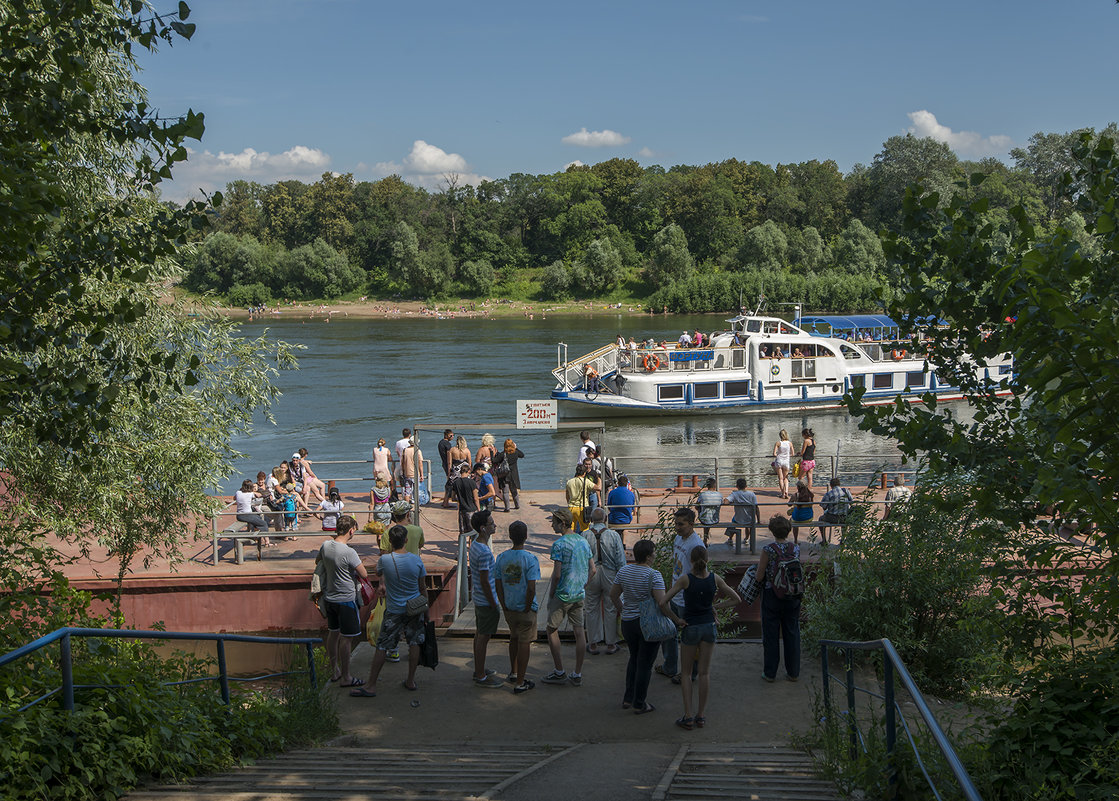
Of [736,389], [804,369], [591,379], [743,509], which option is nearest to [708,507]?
[743,509]

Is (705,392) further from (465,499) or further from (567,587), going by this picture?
(567,587)

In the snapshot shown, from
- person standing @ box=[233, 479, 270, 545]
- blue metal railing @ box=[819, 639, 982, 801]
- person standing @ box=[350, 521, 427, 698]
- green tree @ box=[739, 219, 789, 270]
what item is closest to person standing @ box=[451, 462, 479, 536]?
person standing @ box=[233, 479, 270, 545]

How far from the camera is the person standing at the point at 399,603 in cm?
905

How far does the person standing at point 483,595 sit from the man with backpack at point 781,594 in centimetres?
256

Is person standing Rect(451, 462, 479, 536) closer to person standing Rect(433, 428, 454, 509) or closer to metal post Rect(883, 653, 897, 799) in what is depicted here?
person standing Rect(433, 428, 454, 509)

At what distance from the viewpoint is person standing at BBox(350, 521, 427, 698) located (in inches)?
356

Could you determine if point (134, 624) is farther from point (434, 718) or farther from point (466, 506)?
point (434, 718)

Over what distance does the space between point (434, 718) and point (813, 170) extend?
13840 cm

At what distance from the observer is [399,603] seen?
906 centimetres

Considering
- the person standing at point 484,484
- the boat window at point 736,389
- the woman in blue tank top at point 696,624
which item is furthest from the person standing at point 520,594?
the boat window at point 736,389

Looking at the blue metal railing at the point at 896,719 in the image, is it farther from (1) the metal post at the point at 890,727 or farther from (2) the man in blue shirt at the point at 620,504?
(2) the man in blue shirt at the point at 620,504

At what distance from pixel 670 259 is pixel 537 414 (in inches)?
3872

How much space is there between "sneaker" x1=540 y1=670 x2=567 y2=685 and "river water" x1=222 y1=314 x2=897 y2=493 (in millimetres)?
9352

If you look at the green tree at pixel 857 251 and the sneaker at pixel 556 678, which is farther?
the green tree at pixel 857 251
